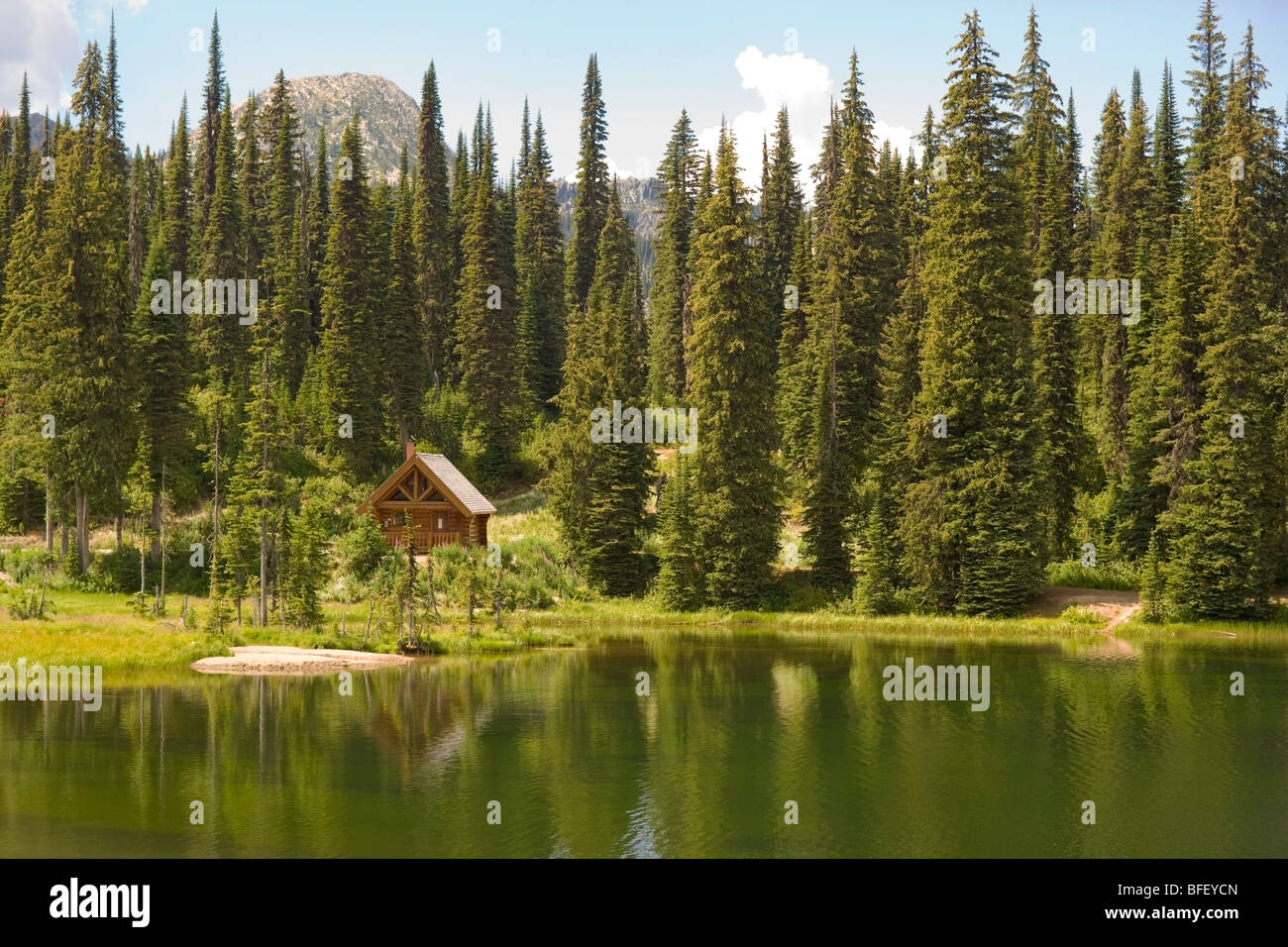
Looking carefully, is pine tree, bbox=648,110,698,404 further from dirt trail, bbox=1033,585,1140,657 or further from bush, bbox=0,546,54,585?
bush, bbox=0,546,54,585

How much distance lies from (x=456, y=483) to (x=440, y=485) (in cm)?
147

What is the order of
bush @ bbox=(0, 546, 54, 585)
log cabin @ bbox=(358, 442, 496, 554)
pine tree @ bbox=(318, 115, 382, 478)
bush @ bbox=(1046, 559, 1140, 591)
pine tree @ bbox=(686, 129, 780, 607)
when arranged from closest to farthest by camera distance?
bush @ bbox=(0, 546, 54, 585), bush @ bbox=(1046, 559, 1140, 591), pine tree @ bbox=(686, 129, 780, 607), log cabin @ bbox=(358, 442, 496, 554), pine tree @ bbox=(318, 115, 382, 478)

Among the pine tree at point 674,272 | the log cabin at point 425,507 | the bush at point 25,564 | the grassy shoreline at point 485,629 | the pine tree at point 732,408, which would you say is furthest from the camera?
the pine tree at point 674,272

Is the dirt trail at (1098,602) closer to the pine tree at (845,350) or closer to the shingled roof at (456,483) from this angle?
the pine tree at (845,350)

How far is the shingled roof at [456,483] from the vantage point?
55312mm

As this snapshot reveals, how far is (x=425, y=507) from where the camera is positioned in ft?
182

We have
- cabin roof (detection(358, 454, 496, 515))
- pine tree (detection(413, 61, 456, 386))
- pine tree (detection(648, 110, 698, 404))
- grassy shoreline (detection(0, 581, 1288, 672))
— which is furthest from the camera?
pine tree (detection(413, 61, 456, 386))

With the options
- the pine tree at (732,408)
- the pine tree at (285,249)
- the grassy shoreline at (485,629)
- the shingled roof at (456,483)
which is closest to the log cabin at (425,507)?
the shingled roof at (456,483)

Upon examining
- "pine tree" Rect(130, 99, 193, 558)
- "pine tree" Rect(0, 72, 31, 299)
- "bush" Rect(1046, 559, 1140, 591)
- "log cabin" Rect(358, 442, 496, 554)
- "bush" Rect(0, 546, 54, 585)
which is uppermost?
"pine tree" Rect(0, 72, 31, 299)

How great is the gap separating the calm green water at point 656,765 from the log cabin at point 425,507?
19.8 m

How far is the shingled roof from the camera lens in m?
55.3

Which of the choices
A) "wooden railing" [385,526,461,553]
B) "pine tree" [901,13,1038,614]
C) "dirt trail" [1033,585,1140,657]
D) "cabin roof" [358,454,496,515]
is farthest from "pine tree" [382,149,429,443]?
"dirt trail" [1033,585,1140,657]
